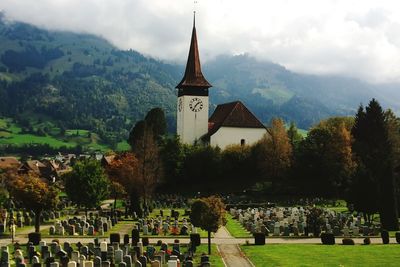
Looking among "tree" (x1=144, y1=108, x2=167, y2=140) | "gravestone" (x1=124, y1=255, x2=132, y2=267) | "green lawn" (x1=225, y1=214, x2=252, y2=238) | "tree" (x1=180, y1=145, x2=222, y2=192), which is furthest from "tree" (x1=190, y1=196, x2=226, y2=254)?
"tree" (x1=144, y1=108, x2=167, y2=140)

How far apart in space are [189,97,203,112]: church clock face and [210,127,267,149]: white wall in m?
6.45

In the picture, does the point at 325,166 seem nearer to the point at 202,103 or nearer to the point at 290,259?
the point at 202,103

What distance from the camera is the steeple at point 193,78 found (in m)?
96.3

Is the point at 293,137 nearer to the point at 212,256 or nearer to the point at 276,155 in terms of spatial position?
the point at 276,155

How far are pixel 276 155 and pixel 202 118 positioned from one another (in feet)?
70.6

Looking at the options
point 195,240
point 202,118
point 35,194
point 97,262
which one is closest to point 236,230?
point 195,240

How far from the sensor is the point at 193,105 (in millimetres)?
96750

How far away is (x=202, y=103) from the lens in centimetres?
9681

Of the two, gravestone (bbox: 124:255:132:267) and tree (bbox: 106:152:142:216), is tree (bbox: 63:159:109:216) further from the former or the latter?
gravestone (bbox: 124:255:132:267)

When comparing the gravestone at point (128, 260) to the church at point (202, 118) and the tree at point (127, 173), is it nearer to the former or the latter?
the tree at point (127, 173)

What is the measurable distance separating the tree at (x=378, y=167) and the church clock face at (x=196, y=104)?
4473 centimetres

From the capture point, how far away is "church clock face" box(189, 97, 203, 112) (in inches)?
3804

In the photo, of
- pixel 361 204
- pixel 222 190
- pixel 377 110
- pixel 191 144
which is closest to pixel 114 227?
pixel 361 204

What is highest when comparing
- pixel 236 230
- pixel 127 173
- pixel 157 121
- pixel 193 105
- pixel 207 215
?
pixel 193 105
